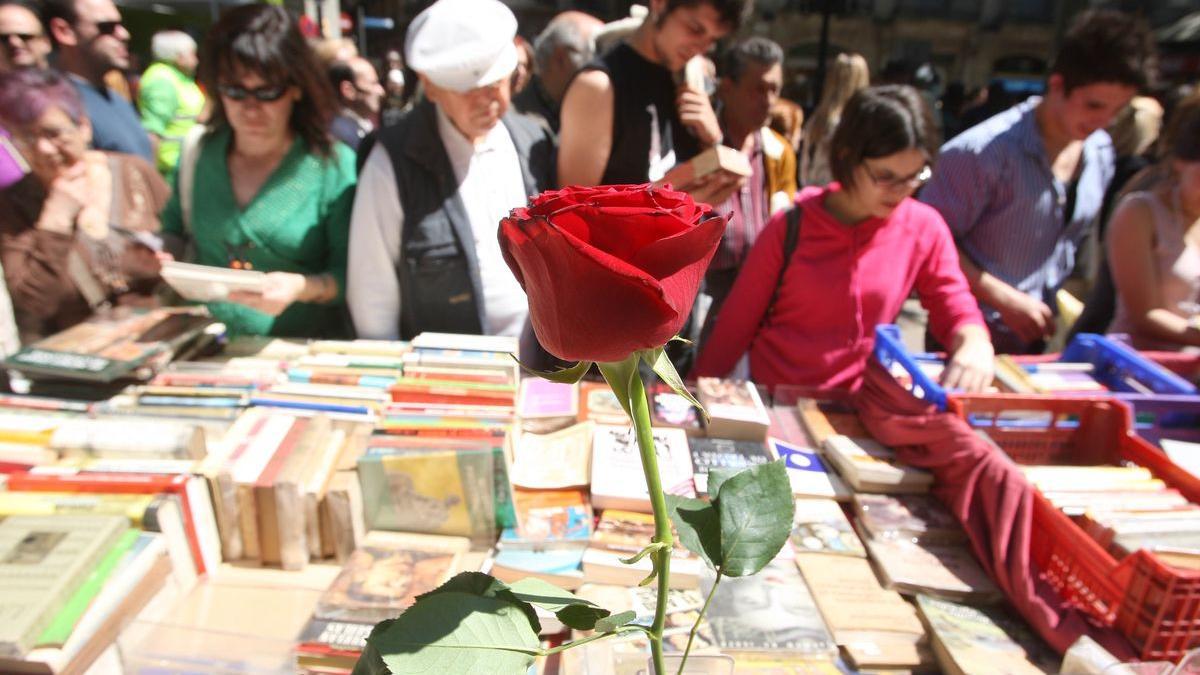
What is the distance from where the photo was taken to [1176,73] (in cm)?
1169

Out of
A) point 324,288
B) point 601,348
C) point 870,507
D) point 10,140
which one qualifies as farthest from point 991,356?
point 10,140

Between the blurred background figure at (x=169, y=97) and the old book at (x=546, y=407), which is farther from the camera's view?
the blurred background figure at (x=169, y=97)

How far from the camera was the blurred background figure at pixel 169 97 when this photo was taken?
13.4ft

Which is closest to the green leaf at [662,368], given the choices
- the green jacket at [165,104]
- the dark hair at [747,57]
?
the dark hair at [747,57]

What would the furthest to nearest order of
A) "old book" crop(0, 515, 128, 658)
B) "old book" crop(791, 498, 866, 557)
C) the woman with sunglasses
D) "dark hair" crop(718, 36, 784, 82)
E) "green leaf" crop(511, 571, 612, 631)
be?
"dark hair" crop(718, 36, 784, 82), the woman with sunglasses, "old book" crop(791, 498, 866, 557), "old book" crop(0, 515, 128, 658), "green leaf" crop(511, 571, 612, 631)

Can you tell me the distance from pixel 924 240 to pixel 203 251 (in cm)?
214

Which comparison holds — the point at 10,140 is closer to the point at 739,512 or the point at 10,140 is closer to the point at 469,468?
the point at 469,468

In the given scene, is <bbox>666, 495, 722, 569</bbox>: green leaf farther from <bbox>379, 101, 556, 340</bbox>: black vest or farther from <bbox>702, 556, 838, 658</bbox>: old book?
<bbox>379, 101, 556, 340</bbox>: black vest

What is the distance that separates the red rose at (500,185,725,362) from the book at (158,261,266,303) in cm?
152

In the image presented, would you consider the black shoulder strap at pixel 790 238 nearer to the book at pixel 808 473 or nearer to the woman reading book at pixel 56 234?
the book at pixel 808 473

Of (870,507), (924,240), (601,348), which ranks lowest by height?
(870,507)

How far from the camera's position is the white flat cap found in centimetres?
163

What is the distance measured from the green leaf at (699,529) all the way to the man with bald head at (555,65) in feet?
9.43

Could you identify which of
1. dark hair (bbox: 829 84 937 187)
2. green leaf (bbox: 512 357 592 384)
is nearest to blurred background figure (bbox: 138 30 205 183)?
dark hair (bbox: 829 84 937 187)
